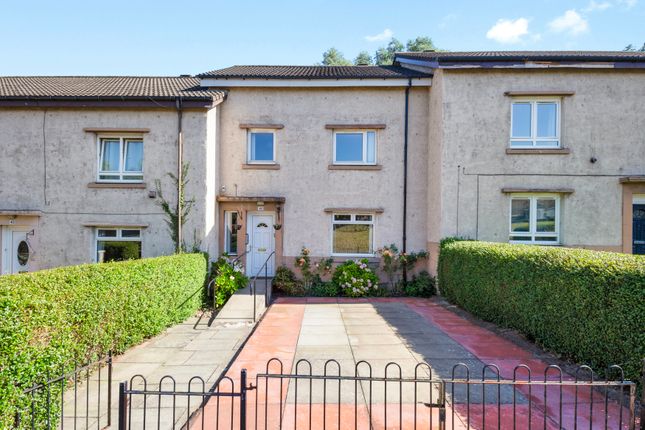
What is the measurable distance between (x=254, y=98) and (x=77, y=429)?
10.9 meters

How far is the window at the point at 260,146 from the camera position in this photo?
1328 cm

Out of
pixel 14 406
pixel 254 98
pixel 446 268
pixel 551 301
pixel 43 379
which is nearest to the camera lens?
pixel 14 406

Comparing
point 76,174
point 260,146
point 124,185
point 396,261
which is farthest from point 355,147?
point 76,174

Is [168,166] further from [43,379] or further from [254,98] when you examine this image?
[43,379]

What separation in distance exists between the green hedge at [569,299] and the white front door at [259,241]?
686 cm

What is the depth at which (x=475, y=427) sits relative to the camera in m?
4.33

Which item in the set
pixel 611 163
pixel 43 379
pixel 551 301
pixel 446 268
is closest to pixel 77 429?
pixel 43 379

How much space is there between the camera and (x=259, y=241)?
1334cm

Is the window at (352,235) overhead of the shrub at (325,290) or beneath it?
overhead

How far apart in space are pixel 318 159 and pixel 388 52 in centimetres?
4654

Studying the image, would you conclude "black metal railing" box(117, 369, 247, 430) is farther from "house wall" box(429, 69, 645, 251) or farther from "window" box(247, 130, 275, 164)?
"window" box(247, 130, 275, 164)

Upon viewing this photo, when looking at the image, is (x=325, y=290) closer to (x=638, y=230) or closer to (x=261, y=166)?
(x=261, y=166)

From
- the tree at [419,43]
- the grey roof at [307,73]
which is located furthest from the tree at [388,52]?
the grey roof at [307,73]

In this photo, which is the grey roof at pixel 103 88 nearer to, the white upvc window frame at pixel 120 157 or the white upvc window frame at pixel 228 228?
the white upvc window frame at pixel 120 157
